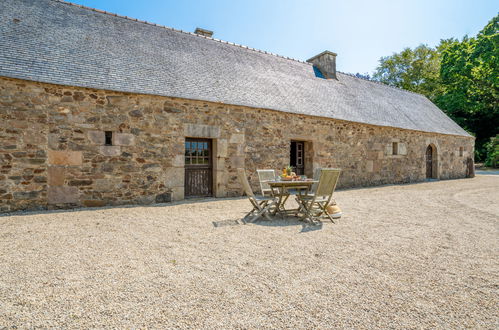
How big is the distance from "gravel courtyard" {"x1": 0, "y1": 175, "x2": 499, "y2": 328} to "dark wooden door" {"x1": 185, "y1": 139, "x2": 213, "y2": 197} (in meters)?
2.92

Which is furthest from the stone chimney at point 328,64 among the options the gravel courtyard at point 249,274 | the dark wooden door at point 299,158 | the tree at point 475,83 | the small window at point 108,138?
the tree at point 475,83

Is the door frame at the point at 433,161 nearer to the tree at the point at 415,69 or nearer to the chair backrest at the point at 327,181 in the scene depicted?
the chair backrest at the point at 327,181

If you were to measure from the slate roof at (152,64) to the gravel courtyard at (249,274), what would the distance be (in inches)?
136

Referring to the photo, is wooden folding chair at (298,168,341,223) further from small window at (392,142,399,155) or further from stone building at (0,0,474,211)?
small window at (392,142,399,155)

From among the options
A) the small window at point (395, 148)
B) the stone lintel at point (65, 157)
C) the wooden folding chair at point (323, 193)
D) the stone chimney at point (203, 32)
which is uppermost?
the stone chimney at point (203, 32)

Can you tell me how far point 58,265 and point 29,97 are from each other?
463 centimetres

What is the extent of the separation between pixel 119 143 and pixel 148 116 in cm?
94

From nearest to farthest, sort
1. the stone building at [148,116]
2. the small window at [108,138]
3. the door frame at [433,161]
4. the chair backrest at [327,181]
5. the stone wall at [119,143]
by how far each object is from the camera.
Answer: the chair backrest at [327,181] → the stone wall at [119,143] → the stone building at [148,116] → the small window at [108,138] → the door frame at [433,161]

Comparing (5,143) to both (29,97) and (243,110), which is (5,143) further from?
(243,110)

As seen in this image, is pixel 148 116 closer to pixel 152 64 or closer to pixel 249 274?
pixel 152 64

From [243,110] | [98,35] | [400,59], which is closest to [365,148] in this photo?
[243,110]

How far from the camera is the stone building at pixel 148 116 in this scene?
5.87 m

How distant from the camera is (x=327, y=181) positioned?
189 inches

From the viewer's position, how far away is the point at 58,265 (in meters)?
2.85
